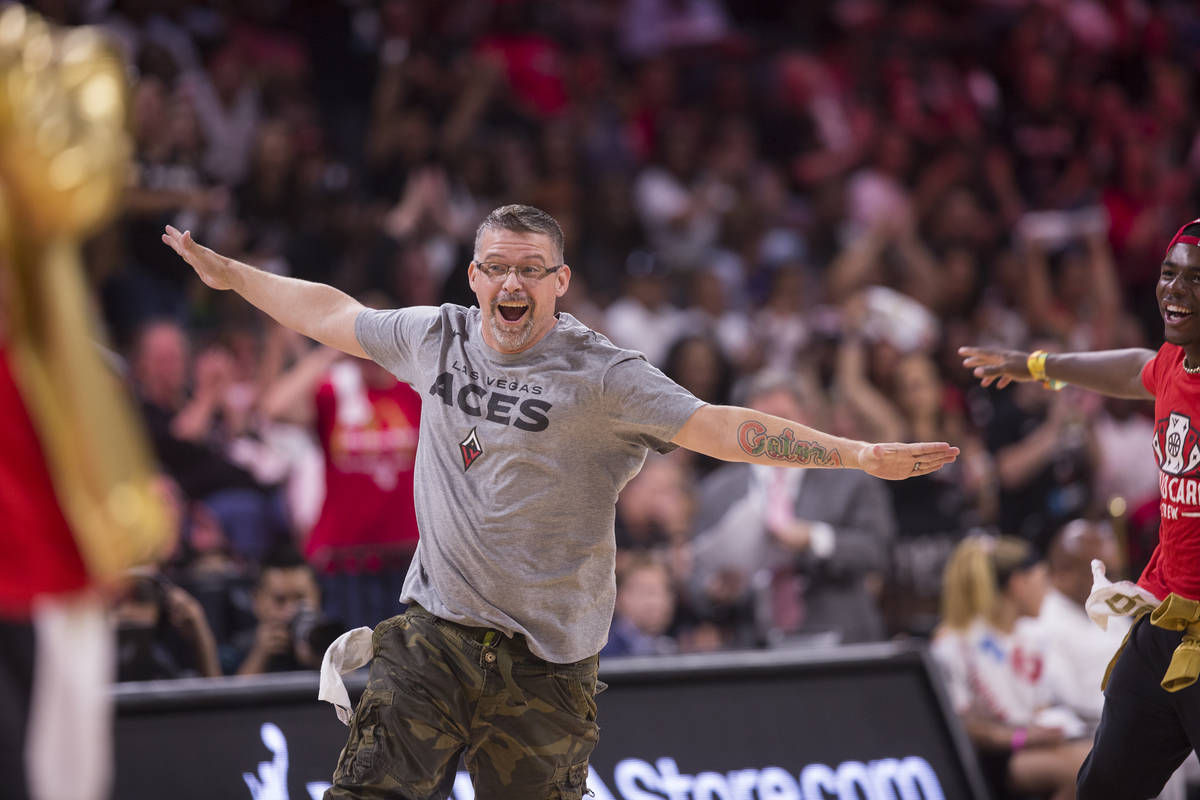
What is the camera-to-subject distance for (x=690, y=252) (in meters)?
11.7

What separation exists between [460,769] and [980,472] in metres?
4.68

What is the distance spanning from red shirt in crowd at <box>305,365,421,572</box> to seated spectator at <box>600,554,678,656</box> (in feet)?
3.70

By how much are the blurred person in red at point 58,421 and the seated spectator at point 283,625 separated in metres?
3.68

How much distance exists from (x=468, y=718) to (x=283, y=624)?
2185mm

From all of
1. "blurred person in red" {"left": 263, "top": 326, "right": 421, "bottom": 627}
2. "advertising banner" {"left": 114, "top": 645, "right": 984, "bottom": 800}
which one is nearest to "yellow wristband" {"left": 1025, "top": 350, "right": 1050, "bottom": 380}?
"advertising banner" {"left": 114, "top": 645, "right": 984, "bottom": 800}

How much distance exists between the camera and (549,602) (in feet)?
15.2

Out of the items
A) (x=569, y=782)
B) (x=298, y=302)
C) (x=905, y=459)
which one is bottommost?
(x=569, y=782)

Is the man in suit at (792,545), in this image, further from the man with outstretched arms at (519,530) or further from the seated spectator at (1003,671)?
the man with outstretched arms at (519,530)

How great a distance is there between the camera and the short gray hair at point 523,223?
15.6ft

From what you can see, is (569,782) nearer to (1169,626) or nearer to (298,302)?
(298,302)

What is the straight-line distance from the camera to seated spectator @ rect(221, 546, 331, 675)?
254 inches

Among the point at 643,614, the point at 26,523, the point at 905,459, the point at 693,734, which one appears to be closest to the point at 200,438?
the point at 643,614

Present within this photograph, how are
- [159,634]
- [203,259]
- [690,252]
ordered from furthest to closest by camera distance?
[690,252] < [159,634] < [203,259]

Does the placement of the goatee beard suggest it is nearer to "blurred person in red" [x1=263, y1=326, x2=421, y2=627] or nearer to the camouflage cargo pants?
the camouflage cargo pants
